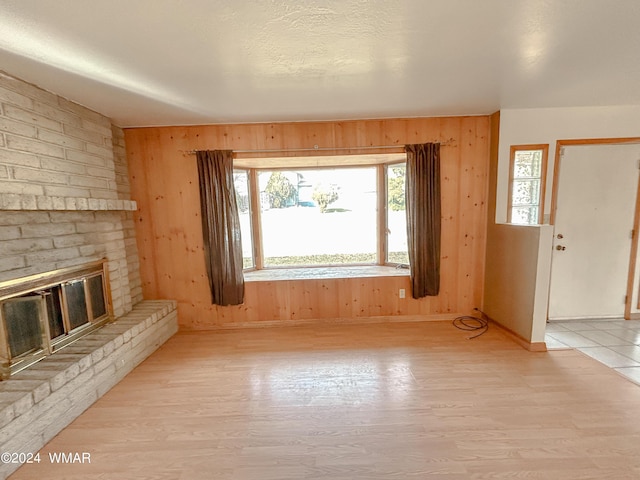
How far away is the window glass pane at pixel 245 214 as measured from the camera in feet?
11.2

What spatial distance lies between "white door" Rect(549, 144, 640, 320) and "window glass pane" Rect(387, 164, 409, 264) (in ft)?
5.23

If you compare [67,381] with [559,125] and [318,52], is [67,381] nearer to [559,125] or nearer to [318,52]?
[318,52]

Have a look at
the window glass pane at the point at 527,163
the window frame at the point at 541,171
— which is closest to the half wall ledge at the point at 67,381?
the window frame at the point at 541,171

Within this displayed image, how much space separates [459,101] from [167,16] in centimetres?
238

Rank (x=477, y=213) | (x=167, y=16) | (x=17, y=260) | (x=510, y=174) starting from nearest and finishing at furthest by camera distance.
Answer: (x=167, y=16)
(x=17, y=260)
(x=510, y=174)
(x=477, y=213)

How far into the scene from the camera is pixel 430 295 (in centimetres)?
310

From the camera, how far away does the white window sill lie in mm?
3186

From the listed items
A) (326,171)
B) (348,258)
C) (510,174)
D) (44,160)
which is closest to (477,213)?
(510,174)

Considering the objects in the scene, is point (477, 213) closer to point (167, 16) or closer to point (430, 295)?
point (430, 295)

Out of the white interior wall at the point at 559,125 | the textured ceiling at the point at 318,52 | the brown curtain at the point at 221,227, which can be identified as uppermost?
the textured ceiling at the point at 318,52

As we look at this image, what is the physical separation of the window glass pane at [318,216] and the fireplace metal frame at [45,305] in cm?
191

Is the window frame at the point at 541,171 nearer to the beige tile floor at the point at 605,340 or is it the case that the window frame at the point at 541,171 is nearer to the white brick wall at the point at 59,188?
the beige tile floor at the point at 605,340

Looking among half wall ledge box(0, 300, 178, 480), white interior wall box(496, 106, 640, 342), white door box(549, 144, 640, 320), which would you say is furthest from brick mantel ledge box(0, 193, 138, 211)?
white door box(549, 144, 640, 320)

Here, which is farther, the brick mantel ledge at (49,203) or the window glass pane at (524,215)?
the window glass pane at (524,215)
